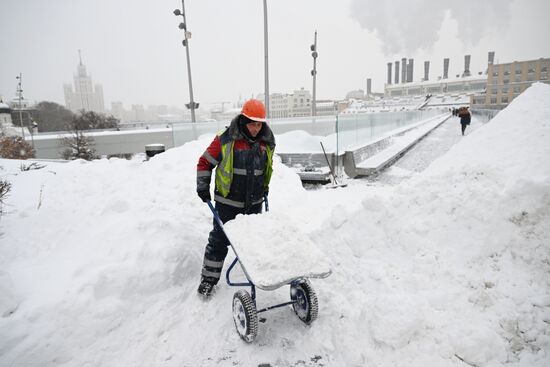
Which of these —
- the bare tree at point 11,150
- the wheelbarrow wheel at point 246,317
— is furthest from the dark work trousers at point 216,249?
the bare tree at point 11,150

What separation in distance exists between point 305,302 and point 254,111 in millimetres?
2003

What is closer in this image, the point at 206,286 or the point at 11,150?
the point at 206,286

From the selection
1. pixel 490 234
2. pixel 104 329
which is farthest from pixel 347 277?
pixel 104 329

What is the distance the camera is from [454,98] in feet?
317

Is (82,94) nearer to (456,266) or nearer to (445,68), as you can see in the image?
(445,68)

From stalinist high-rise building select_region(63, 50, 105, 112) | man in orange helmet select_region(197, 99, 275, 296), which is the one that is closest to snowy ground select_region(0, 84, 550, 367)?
man in orange helmet select_region(197, 99, 275, 296)

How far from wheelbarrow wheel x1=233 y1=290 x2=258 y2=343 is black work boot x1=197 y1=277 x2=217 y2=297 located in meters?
0.66

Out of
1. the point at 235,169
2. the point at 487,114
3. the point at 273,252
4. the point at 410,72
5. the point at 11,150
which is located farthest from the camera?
the point at 410,72

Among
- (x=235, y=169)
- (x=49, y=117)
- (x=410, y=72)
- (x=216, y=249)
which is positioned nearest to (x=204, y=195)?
(x=235, y=169)

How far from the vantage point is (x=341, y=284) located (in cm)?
379

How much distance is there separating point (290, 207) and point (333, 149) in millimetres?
4348

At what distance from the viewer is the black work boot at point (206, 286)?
11.8 feet

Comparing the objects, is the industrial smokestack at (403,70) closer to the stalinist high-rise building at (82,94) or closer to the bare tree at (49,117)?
the bare tree at (49,117)

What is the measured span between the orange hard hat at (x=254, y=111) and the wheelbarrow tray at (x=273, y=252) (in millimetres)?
1008
